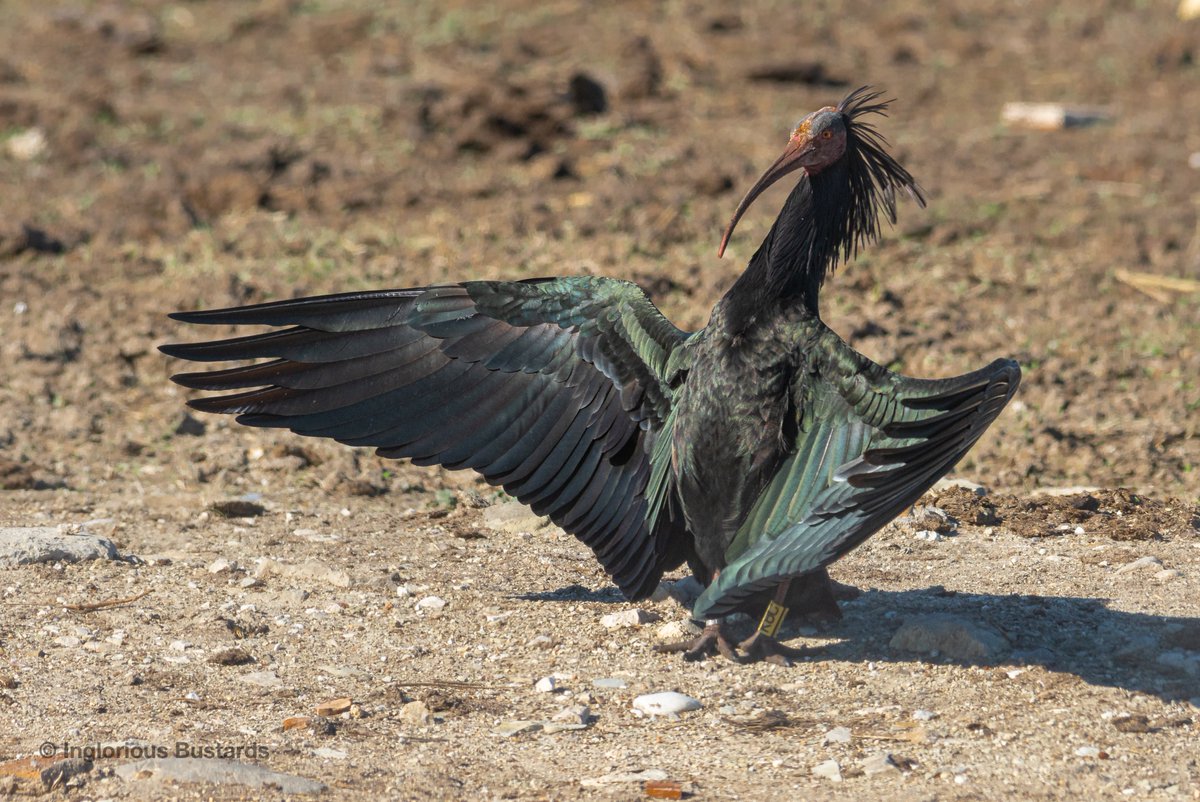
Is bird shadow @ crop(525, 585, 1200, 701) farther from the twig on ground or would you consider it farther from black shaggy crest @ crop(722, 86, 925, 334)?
the twig on ground

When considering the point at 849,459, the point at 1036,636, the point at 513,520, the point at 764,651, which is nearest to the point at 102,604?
the point at 513,520

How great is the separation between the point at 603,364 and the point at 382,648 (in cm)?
120

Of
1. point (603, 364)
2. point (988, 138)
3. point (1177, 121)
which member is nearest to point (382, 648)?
point (603, 364)

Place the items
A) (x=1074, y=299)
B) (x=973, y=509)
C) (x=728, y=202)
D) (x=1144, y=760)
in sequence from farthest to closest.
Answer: (x=728, y=202), (x=1074, y=299), (x=973, y=509), (x=1144, y=760)

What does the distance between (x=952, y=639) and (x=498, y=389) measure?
1.68 meters

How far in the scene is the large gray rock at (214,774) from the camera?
166 inches

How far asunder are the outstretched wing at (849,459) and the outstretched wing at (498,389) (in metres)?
0.52

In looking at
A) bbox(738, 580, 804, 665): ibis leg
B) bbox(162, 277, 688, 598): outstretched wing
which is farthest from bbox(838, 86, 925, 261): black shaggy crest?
bbox(738, 580, 804, 665): ibis leg

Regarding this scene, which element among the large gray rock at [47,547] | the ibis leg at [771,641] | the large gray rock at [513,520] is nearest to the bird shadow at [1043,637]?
the ibis leg at [771,641]

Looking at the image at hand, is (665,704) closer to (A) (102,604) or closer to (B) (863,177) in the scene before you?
(B) (863,177)

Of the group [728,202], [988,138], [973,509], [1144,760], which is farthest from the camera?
[988,138]

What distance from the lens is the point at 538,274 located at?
9109mm

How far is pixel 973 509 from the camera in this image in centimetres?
635

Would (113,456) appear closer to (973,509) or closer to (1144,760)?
(973,509)
